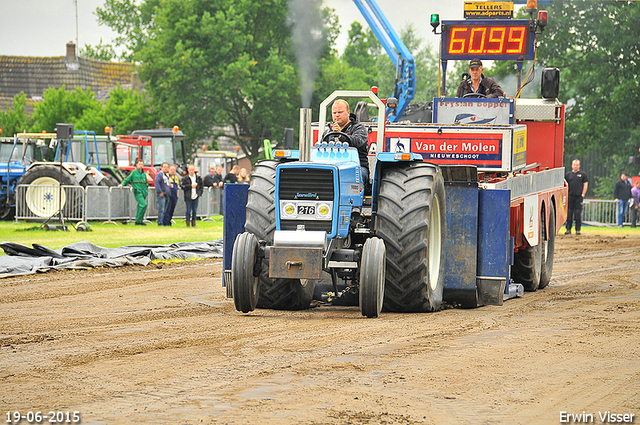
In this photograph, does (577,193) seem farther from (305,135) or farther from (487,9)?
(305,135)

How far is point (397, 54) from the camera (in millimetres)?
20094

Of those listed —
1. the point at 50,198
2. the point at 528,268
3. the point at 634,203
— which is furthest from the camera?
the point at 634,203

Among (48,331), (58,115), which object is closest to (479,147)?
(48,331)

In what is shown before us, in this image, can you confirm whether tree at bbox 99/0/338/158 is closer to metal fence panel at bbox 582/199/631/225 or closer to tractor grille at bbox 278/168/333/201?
metal fence panel at bbox 582/199/631/225

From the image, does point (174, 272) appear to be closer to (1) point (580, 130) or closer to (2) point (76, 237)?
(2) point (76, 237)

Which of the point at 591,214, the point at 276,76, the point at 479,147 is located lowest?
the point at 591,214

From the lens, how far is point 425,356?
6.94m

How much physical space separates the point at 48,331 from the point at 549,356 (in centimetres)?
423

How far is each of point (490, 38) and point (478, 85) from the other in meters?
1.22

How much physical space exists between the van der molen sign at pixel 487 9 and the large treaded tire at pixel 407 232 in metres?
6.07

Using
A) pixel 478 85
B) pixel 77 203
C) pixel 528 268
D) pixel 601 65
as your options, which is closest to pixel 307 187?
pixel 528 268

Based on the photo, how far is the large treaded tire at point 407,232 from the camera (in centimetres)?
890

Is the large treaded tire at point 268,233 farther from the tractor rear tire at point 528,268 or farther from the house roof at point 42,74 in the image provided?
the house roof at point 42,74

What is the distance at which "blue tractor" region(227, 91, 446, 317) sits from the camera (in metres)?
8.42
